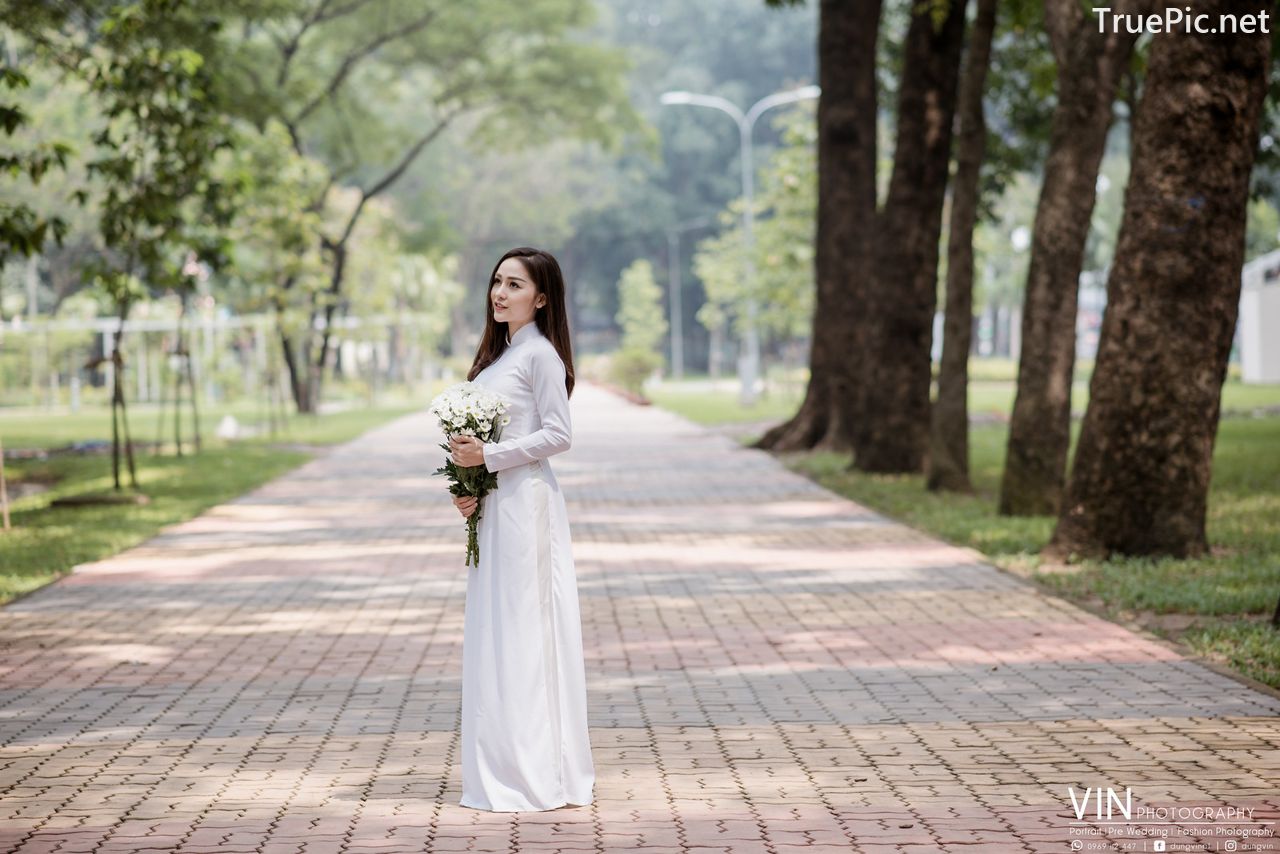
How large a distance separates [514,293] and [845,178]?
60.7 ft

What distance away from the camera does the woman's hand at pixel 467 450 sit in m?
6.39

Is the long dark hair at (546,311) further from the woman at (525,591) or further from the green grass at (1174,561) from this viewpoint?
the green grass at (1174,561)

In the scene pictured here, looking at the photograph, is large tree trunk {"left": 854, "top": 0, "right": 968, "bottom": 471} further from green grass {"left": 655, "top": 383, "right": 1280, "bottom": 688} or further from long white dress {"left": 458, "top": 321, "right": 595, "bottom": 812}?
long white dress {"left": 458, "top": 321, "right": 595, "bottom": 812}

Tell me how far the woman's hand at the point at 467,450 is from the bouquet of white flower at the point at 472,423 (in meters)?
0.03

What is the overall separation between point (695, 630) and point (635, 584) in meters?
2.21

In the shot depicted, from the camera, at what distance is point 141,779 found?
6980mm

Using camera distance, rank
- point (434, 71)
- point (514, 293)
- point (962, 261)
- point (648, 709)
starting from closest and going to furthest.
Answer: point (514, 293)
point (648, 709)
point (962, 261)
point (434, 71)

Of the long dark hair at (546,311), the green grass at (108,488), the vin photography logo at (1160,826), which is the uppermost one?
the long dark hair at (546,311)

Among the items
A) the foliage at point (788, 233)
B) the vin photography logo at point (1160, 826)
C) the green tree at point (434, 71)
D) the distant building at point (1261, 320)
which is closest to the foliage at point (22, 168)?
the vin photography logo at point (1160, 826)

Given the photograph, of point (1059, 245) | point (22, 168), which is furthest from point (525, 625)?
point (22, 168)

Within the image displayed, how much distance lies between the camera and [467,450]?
Result: 6387mm

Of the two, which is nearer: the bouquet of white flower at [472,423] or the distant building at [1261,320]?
the bouquet of white flower at [472,423]

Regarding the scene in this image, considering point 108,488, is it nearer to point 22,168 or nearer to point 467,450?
point 22,168

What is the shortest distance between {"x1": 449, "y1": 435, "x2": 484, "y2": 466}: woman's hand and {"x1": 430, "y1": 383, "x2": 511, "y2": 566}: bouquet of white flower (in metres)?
0.03
